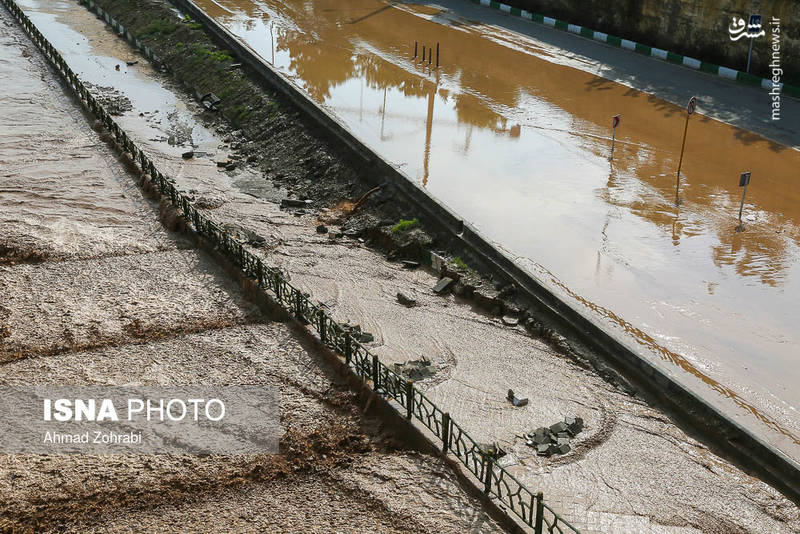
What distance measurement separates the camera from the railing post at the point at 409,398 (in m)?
10.4

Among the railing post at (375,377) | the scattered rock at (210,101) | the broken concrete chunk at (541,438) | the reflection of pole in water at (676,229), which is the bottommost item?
the broken concrete chunk at (541,438)

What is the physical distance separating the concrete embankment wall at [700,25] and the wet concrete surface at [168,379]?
22937 mm

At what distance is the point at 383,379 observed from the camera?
440 inches

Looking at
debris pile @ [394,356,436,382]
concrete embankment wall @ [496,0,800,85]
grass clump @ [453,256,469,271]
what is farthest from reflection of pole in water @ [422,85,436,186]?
concrete embankment wall @ [496,0,800,85]

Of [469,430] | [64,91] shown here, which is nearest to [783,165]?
[469,430]

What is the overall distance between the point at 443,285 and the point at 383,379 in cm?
488

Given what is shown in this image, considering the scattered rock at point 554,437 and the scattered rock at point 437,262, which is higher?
the scattered rock at point 437,262

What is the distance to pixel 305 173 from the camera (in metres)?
22.3

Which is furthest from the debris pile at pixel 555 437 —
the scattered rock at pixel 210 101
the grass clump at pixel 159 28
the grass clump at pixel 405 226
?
the grass clump at pixel 159 28

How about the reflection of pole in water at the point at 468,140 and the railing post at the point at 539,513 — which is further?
the reflection of pole in water at the point at 468,140

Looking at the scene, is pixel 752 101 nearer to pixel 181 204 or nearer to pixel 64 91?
pixel 181 204

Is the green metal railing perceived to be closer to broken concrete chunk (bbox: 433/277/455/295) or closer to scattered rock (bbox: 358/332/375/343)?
scattered rock (bbox: 358/332/375/343)

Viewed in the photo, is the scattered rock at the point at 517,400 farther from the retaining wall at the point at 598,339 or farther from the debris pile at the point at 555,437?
the retaining wall at the point at 598,339

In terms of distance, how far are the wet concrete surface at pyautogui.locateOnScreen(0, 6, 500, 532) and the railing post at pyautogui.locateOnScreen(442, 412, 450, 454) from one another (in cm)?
23
